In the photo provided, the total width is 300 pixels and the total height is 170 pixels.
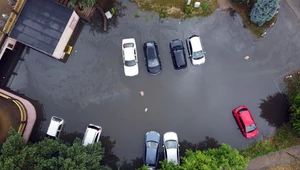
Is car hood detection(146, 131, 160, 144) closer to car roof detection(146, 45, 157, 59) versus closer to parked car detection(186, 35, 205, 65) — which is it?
car roof detection(146, 45, 157, 59)

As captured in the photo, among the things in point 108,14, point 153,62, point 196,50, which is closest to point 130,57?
point 153,62

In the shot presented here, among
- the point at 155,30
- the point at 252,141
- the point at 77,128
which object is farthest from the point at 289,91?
the point at 77,128

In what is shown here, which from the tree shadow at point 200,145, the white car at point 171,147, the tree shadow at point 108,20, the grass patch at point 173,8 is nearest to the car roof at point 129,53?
the tree shadow at point 108,20

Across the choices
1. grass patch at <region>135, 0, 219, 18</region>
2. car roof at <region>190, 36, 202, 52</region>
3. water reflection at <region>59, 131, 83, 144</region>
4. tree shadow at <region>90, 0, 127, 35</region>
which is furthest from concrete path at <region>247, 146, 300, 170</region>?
tree shadow at <region>90, 0, 127, 35</region>

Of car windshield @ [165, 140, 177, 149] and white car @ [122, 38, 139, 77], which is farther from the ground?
white car @ [122, 38, 139, 77]

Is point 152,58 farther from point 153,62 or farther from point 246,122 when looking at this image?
point 246,122

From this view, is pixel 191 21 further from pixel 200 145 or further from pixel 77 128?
Result: pixel 77 128

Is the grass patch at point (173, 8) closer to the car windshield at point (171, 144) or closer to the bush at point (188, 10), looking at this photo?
the bush at point (188, 10)
